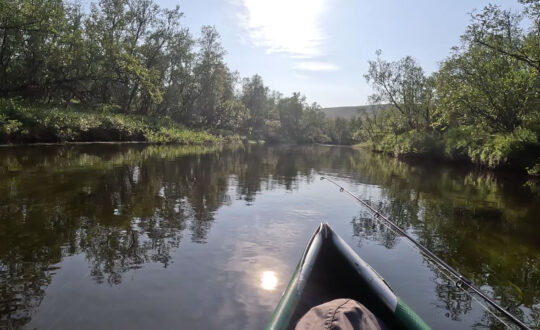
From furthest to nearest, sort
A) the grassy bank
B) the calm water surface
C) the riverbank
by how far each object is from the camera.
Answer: the riverbank
the grassy bank
the calm water surface

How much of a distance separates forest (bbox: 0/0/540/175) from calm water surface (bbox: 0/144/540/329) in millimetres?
13250

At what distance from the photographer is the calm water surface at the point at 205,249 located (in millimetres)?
4391

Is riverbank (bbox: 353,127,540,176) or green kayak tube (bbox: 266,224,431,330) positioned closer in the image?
green kayak tube (bbox: 266,224,431,330)

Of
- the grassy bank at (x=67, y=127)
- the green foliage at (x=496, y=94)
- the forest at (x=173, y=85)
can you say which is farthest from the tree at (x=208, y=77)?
the green foliage at (x=496, y=94)

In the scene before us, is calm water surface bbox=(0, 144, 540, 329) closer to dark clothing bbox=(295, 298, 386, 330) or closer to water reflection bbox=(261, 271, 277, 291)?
water reflection bbox=(261, 271, 277, 291)

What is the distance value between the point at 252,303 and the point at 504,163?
85.4 ft

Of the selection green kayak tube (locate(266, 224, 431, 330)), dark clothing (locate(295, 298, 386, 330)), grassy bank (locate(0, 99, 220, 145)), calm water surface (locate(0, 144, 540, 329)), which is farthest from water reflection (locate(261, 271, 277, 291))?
grassy bank (locate(0, 99, 220, 145))

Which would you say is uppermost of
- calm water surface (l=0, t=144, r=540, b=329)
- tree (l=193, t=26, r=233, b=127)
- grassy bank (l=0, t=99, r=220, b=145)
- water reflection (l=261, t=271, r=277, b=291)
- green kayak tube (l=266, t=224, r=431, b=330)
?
tree (l=193, t=26, r=233, b=127)

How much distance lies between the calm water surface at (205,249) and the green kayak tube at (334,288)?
78 cm

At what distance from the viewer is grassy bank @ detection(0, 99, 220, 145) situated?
21766 millimetres

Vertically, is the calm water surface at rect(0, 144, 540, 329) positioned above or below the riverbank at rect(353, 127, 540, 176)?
below

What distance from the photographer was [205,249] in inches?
258

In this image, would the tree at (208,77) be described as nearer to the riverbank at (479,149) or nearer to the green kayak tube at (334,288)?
the riverbank at (479,149)

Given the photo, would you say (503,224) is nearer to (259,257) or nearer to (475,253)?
(475,253)
